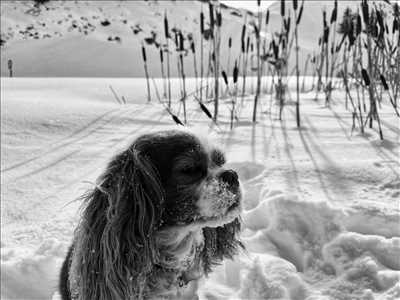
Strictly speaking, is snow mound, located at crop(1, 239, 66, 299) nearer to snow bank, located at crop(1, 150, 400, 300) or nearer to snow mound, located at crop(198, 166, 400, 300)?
snow bank, located at crop(1, 150, 400, 300)

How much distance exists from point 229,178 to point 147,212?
0.35 metres

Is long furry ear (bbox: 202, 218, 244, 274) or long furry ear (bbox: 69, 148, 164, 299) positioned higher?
long furry ear (bbox: 69, 148, 164, 299)

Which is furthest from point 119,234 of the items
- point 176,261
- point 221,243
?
point 221,243

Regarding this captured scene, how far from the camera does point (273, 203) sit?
2354 millimetres

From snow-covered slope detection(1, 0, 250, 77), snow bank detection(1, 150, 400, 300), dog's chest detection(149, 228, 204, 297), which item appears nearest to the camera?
dog's chest detection(149, 228, 204, 297)

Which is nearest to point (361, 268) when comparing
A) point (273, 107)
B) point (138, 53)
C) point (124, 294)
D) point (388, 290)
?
point (388, 290)

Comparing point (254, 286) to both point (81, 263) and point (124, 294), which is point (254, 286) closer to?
point (124, 294)

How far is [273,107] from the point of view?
496 cm

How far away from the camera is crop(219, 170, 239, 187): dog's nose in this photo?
1.70 meters

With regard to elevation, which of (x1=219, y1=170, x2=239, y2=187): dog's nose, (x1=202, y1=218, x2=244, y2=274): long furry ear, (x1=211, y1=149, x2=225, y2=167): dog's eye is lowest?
(x1=202, y1=218, x2=244, y2=274): long furry ear

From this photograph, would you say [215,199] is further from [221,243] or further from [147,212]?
[221,243]

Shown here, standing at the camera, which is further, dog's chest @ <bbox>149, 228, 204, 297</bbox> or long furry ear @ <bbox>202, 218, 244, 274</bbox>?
long furry ear @ <bbox>202, 218, 244, 274</bbox>

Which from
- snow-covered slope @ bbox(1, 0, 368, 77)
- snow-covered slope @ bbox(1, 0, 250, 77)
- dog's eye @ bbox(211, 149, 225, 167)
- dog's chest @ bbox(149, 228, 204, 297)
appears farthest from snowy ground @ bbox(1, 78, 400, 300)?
snow-covered slope @ bbox(1, 0, 250, 77)

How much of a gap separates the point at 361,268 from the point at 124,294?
1.02 meters
